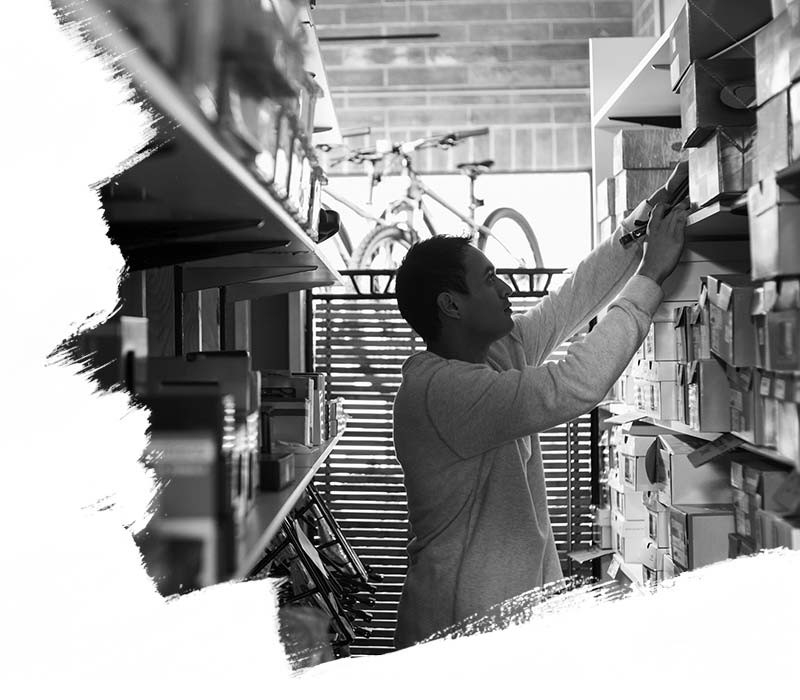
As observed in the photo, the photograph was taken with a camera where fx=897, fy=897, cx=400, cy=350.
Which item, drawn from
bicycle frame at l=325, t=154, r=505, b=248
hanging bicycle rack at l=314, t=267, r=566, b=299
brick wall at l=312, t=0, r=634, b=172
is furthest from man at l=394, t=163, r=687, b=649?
brick wall at l=312, t=0, r=634, b=172

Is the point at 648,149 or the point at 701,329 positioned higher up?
the point at 648,149

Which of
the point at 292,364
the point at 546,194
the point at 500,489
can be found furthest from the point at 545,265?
the point at 500,489

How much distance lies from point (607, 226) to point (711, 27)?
1.07 meters

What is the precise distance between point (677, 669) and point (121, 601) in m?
0.75

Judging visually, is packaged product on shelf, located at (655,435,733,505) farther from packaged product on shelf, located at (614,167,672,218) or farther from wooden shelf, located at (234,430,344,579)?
wooden shelf, located at (234,430,344,579)

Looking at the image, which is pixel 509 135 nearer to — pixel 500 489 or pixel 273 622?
pixel 500 489

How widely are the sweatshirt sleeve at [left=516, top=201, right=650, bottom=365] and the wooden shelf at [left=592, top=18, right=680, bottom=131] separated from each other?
0.35 m

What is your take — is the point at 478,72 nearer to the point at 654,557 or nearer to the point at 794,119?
the point at 654,557

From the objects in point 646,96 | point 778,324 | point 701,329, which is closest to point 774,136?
point 778,324

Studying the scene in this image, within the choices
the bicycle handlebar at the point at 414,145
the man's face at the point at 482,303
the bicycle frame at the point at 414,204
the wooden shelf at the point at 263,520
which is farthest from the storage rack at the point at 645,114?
the bicycle frame at the point at 414,204

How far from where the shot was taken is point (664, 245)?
168 cm

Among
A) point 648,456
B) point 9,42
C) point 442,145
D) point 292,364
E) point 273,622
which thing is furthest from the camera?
point 442,145

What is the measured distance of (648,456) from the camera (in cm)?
213

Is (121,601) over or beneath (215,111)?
beneath
